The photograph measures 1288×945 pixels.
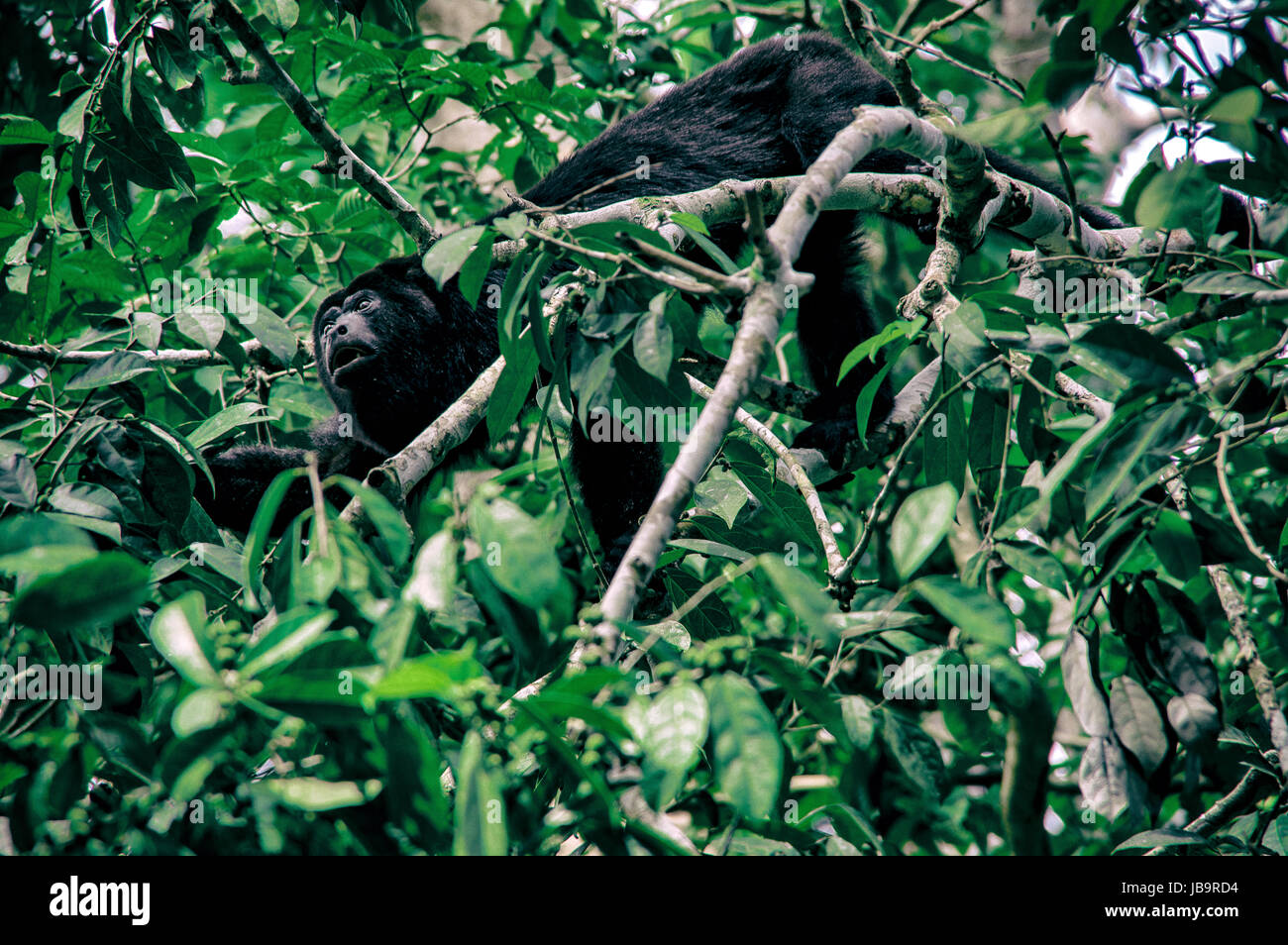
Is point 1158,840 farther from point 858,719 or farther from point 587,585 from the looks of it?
point 587,585

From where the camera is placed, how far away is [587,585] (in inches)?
133

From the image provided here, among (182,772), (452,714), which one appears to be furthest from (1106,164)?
(182,772)

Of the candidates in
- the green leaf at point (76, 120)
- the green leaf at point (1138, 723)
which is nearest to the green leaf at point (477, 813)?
the green leaf at point (1138, 723)

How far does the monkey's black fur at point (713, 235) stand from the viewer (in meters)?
3.81

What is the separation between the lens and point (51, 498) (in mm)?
1701

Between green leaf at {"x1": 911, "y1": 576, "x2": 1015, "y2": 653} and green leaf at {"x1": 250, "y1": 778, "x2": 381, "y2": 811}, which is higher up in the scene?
green leaf at {"x1": 911, "y1": 576, "x2": 1015, "y2": 653}

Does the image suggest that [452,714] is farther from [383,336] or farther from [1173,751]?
[383,336]

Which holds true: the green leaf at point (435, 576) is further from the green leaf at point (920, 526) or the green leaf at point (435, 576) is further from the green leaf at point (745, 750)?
the green leaf at point (920, 526)

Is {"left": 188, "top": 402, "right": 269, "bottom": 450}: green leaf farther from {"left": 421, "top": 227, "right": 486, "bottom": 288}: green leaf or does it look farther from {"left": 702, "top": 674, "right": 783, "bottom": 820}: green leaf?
{"left": 702, "top": 674, "right": 783, "bottom": 820}: green leaf

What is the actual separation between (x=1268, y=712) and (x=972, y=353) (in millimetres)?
1012

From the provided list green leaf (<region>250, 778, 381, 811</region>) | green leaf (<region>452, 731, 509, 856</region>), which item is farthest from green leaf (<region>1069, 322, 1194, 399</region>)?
green leaf (<region>250, 778, 381, 811</region>)

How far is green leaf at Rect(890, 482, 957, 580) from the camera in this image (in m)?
1.25

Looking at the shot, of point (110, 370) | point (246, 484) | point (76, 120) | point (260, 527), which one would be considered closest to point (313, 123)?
point (76, 120)
